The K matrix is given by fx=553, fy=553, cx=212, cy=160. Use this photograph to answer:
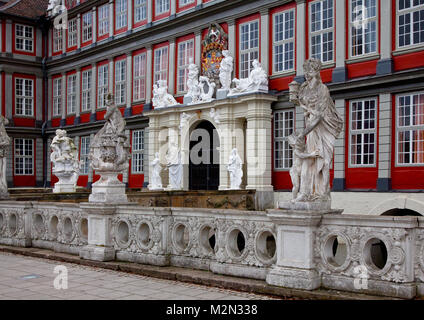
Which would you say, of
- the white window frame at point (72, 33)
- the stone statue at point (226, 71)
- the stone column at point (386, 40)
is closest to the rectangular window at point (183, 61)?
the stone statue at point (226, 71)

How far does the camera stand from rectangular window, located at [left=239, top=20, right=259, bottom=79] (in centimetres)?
2341

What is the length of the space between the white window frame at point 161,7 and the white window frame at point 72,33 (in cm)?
864

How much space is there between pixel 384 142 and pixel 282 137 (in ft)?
15.9

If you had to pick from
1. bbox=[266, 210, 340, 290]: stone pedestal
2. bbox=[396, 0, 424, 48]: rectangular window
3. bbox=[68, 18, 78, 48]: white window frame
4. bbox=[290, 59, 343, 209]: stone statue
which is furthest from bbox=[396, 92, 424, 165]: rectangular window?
bbox=[68, 18, 78, 48]: white window frame

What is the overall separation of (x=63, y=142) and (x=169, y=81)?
7607 mm

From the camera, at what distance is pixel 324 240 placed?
24.9ft

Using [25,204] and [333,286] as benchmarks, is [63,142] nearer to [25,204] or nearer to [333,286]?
[25,204]

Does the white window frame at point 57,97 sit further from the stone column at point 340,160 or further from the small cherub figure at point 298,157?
the small cherub figure at point 298,157

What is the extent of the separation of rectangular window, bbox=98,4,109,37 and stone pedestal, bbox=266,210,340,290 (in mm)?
26830

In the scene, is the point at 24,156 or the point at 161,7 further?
the point at 24,156

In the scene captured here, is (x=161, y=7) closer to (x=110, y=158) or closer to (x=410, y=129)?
(x=410, y=129)

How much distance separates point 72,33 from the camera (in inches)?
1399

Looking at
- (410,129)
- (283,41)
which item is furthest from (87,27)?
(410,129)
